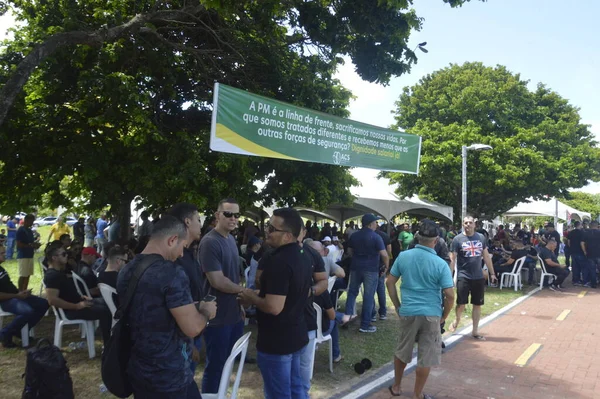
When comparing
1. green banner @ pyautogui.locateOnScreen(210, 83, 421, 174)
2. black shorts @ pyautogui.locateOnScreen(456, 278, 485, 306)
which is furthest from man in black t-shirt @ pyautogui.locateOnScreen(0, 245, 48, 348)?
black shorts @ pyautogui.locateOnScreen(456, 278, 485, 306)

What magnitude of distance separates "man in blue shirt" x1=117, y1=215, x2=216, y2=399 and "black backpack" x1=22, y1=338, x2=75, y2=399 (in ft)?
3.98

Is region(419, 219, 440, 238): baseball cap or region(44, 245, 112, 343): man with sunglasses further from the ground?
region(419, 219, 440, 238): baseball cap

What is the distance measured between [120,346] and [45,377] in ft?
4.36

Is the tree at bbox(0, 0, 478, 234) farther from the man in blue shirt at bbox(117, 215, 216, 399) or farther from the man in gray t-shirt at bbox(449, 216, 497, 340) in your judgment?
the man in blue shirt at bbox(117, 215, 216, 399)

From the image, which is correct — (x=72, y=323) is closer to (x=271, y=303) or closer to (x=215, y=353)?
(x=215, y=353)

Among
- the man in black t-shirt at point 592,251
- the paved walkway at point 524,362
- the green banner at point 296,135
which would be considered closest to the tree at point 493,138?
the man in black t-shirt at point 592,251

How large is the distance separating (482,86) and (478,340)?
68.7ft

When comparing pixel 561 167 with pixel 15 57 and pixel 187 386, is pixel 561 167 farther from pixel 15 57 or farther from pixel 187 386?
pixel 187 386

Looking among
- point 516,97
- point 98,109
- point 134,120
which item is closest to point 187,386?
point 134,120

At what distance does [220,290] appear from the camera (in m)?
3.75

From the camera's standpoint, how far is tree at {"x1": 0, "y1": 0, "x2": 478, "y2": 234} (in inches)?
294

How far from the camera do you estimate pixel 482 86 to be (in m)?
24.9

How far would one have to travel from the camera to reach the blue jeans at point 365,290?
728cm

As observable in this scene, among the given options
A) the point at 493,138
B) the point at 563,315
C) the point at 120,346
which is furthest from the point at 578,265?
the point at 120,346
